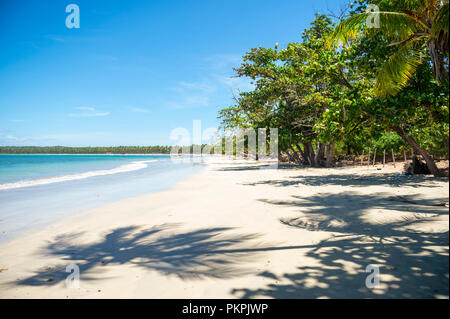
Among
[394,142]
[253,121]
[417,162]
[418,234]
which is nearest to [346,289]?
[418,234]

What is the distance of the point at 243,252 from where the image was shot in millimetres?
4320

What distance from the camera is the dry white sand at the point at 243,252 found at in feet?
10.3

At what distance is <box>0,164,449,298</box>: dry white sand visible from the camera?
3137 mm

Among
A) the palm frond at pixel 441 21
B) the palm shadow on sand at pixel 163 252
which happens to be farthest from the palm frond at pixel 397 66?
the palm shadow on sand at pixel 163 252

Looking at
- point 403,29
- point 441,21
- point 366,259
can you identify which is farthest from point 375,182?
point 366,259

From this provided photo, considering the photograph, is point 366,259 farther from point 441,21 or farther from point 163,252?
point 441,21

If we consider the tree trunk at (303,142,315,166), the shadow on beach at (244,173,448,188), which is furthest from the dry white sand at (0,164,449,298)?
the tree trunk at (303,142,315,166)

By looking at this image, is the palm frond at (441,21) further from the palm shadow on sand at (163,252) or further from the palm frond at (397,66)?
the palm shadow on sand at (163,252)

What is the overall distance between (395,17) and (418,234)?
511cm

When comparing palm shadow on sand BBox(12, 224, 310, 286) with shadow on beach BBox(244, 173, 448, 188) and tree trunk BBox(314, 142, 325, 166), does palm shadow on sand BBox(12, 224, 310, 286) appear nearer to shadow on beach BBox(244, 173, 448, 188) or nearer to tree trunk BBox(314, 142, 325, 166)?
shadow on beach BBox(244, 173, 448, 188)

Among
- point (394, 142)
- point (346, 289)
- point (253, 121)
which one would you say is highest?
point (253, 121)

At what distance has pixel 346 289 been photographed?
117 inches
